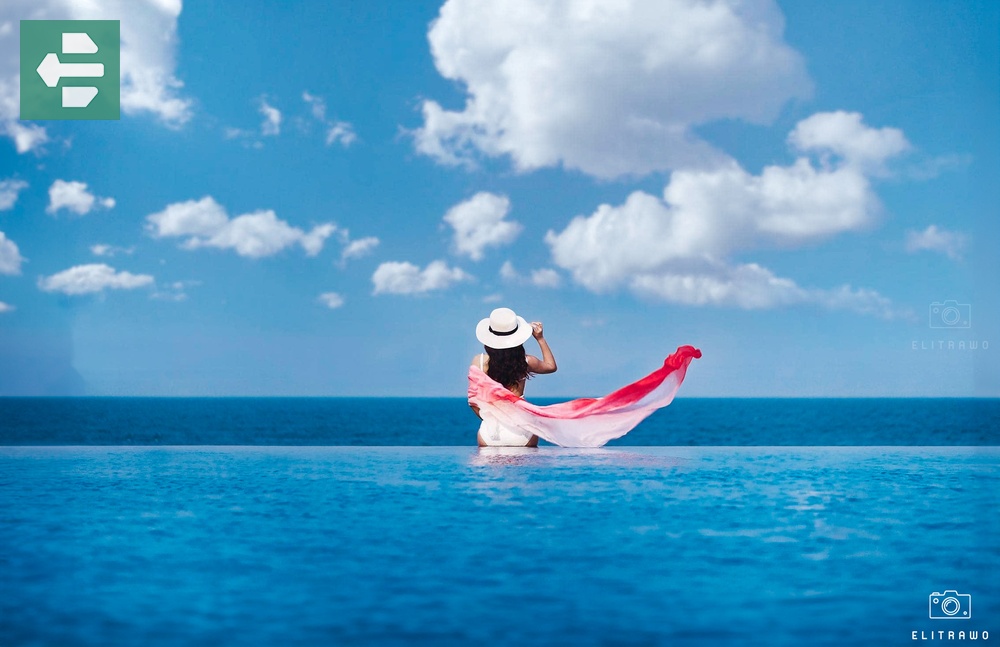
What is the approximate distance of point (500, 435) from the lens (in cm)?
1228

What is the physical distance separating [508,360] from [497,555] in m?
6.06

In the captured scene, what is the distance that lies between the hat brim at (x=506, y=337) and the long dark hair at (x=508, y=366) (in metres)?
0.19

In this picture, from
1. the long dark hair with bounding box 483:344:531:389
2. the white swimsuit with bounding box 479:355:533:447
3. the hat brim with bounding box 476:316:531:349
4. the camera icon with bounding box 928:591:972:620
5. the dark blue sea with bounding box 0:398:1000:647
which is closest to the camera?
the dark blue sea with bounding box 0:398:1000:647

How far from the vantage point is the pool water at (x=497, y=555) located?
14.3 feet

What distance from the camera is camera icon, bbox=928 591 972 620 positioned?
455 centimetres

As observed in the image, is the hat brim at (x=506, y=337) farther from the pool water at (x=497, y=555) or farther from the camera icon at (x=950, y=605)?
the camera icon at (x=950, y=605)

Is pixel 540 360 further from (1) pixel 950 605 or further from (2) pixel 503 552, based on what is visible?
(1) pixel 950 605

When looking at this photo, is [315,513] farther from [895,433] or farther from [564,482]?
[895,433]

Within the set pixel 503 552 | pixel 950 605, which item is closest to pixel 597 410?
pixel 503 552

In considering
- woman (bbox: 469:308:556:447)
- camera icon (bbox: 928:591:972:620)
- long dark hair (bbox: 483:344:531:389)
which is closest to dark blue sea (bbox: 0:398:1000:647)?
camera icon (bbox: 928:591:972:620)

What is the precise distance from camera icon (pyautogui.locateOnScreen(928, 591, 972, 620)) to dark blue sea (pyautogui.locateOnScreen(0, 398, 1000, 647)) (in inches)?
0.6

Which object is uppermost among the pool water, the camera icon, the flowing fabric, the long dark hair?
the long dark hair

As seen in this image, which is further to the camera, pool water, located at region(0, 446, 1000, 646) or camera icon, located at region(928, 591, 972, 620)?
camera icon, located at region(928, 591, 972, 620)

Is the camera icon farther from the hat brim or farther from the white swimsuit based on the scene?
the white swimsuit
